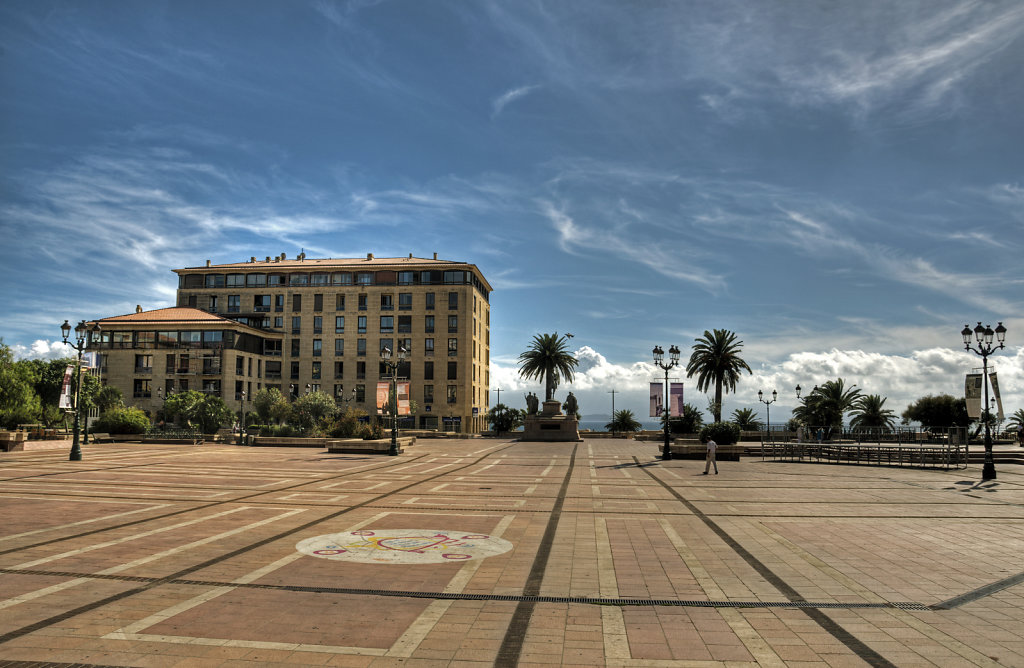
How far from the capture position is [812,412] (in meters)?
67.5

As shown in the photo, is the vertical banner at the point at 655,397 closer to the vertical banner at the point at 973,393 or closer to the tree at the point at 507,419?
the vertical banner at the point at 973,393

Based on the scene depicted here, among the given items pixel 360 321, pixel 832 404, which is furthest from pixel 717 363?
pixel 360 321

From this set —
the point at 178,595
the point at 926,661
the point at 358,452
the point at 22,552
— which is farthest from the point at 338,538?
the point at 358,452

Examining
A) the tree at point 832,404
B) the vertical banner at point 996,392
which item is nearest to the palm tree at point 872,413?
the tree at point 832,404

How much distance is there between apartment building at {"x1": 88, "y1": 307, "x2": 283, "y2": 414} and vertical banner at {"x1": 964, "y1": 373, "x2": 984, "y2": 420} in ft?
234

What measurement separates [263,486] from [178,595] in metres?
12.9

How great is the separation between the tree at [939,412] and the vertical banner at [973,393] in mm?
45750

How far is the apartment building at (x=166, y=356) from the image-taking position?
3009 inches

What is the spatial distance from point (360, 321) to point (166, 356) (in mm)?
22916

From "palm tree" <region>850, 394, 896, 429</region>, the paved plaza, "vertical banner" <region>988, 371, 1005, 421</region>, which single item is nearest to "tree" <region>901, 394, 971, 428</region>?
"palm tree" <region>850, 394, 896, 429</region>

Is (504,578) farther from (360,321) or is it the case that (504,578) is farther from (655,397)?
(360,321)

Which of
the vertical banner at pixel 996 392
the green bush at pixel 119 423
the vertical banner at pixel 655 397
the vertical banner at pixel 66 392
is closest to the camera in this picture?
the vertical banner at pixel 996 392

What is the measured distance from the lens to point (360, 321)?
85500mm

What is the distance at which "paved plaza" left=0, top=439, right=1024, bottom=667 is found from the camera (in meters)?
6.31
